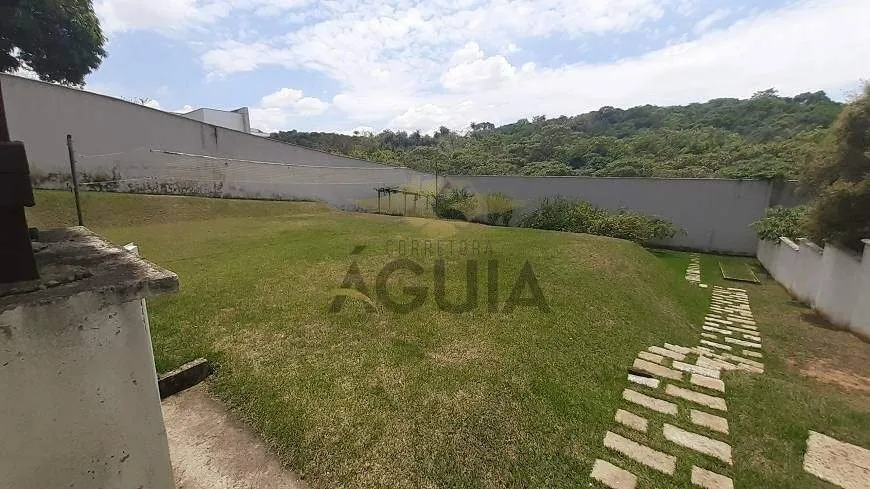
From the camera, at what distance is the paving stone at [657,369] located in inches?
130

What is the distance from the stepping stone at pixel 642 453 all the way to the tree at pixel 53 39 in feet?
65.0

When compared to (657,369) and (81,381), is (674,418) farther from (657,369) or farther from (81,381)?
(81,381)

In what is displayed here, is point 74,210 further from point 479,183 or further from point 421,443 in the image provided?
point 479,183

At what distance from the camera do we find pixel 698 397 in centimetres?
296

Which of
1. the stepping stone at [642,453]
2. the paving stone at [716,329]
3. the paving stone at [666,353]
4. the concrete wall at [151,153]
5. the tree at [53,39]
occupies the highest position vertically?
the tree at [53,39]

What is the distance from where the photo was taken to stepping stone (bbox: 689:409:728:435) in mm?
2592

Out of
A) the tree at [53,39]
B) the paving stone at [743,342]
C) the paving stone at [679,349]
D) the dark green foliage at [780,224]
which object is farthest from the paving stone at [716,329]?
the tree at [53,39]

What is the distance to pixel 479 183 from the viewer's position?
1762 cm

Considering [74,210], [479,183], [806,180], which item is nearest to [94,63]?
[74,210]

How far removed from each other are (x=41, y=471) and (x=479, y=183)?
17.2m

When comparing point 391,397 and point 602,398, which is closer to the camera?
point 391,397

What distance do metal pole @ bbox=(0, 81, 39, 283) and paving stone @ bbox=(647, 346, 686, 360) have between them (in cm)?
468

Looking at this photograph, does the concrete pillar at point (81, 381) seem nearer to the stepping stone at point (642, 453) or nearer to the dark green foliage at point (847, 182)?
the stepping stone at point (642, 453)

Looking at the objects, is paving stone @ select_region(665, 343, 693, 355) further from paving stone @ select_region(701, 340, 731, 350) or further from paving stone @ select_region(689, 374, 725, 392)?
paving stone @ select_region(689, 374, 725, 392)
